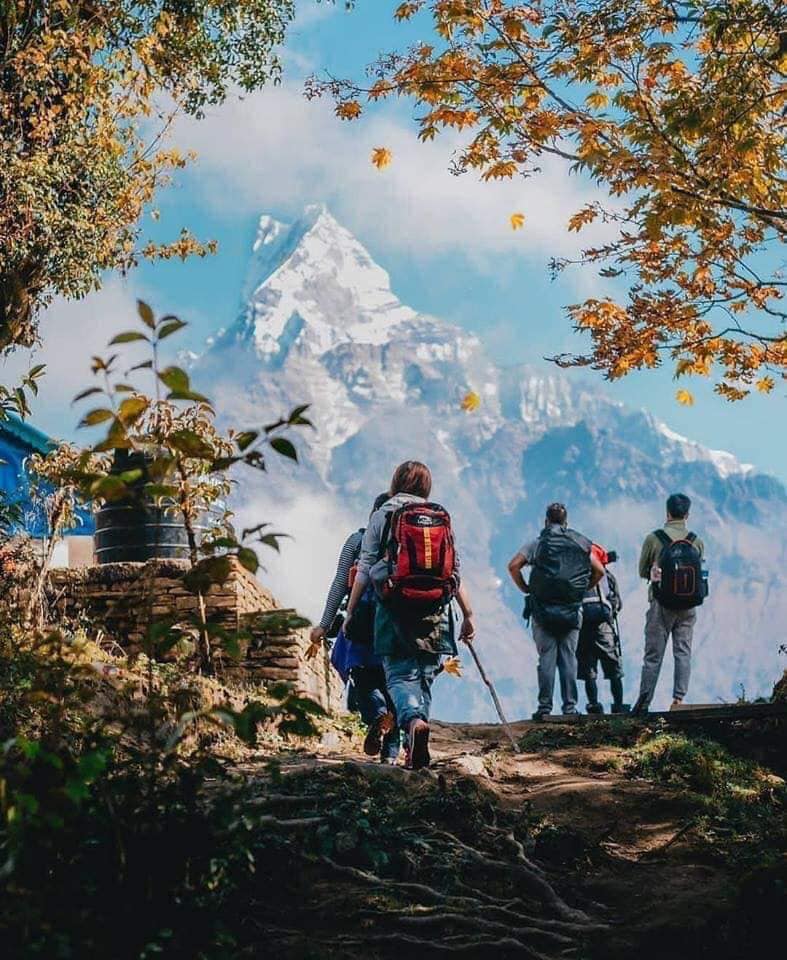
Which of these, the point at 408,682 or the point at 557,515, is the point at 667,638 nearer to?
the point at 557,515

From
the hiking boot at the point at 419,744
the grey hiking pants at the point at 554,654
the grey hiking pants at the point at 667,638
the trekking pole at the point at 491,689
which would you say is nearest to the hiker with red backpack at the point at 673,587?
the grey hiking pants at the point at 667,638

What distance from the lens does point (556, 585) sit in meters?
12.6

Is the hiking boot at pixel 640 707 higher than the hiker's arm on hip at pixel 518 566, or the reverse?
the hiker's arm on hip at pixel 518 566

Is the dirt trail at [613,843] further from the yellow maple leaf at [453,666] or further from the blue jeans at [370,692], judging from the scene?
the yellow maple leaf at [453,666]

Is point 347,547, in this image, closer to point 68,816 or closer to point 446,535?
point 446,535

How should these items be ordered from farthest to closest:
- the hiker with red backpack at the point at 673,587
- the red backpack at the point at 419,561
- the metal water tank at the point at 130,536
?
the metal water tank at the point at 130,536 → the hiker with red backpack at the point at 673,587 → the red backpack at the point at 419,561

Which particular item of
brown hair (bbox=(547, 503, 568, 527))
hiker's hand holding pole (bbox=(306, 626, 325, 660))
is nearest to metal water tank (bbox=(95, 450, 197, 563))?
brown hair (bbox=(547, 503, 568, 527))

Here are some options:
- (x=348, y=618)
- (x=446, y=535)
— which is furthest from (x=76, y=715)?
(x=446, y=535)

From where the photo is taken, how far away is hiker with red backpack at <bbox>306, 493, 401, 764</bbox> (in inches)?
365

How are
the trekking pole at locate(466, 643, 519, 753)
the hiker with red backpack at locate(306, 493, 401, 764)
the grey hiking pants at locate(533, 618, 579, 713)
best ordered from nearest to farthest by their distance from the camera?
Answer: 1. the hiker with red backpack at locate(306, 493, 401, 764)
2. the trekking pole at locate(466, 643, 519, 753)
3. the grey hiking pants at locate(533, 618, 579, 713)

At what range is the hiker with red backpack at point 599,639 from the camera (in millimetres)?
13781

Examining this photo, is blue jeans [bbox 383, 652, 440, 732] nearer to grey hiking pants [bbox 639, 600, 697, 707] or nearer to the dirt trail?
the dirt trail

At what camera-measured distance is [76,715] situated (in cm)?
903

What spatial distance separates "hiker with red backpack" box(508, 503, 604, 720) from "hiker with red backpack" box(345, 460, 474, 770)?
382cm
